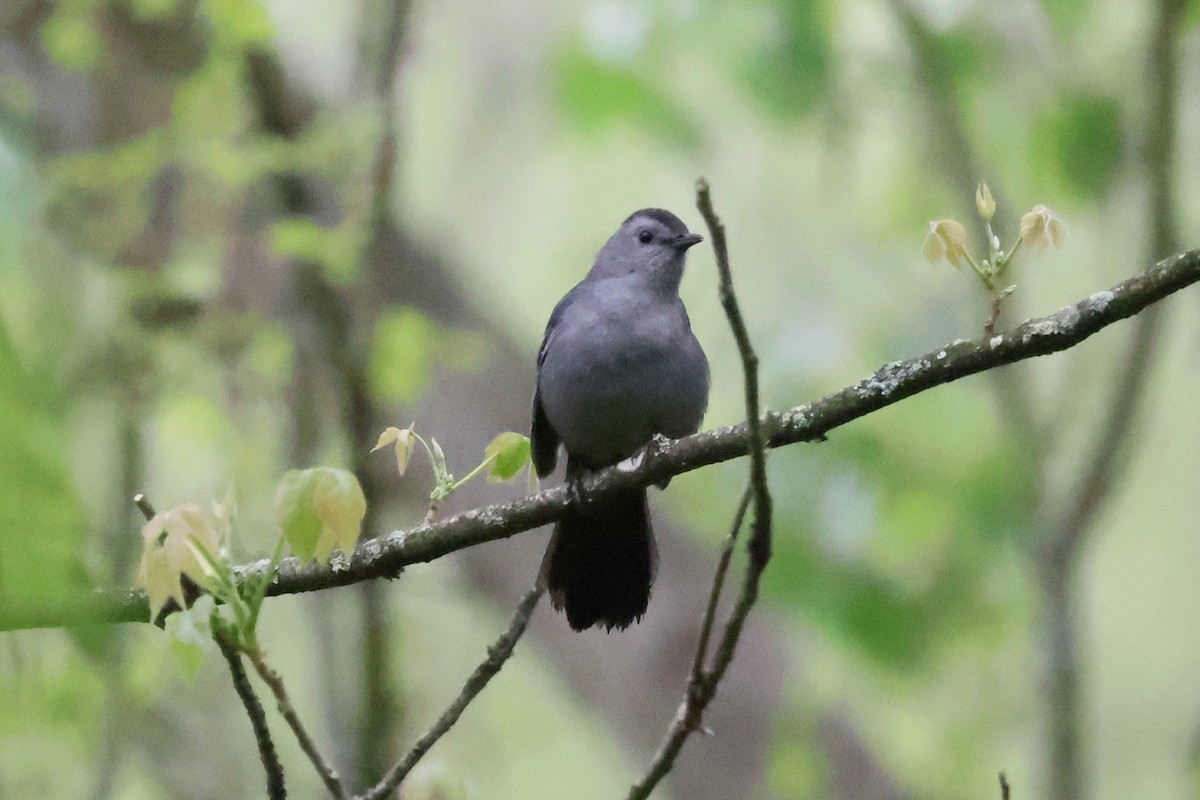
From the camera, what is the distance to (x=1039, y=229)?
1969mm

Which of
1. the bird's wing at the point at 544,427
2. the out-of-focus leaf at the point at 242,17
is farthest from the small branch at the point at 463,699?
the out-of-focus leaf at the point at 242,17

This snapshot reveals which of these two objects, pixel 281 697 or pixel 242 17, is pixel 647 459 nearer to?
pixel 281 697

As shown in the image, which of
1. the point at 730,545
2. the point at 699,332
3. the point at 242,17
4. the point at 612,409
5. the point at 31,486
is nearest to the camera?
the point at 31,486

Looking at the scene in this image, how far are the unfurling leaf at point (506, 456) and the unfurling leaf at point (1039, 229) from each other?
0.91m

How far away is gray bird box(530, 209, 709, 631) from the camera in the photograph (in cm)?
319

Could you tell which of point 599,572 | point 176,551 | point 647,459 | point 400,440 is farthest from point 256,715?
point 599,572

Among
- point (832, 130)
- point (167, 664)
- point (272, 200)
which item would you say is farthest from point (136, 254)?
point (832, 130)

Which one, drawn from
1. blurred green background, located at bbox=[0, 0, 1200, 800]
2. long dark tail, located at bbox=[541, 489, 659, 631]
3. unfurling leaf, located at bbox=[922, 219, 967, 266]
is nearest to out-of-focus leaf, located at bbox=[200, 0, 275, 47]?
blurred green background, located at bbox=[0, 0, 1200, 800]

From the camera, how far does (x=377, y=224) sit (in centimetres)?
425

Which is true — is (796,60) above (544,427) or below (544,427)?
above

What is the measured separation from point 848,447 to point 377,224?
8.46 feet

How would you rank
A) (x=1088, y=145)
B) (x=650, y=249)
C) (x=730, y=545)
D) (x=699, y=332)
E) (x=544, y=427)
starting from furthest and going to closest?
(x=699, y=332)
(x=1088, y=145)
(x=650, y=249)
(x=544, y=427)
(x=730, y=545)

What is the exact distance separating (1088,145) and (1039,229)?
3388 millimetres

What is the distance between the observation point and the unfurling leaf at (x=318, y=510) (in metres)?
1.82
